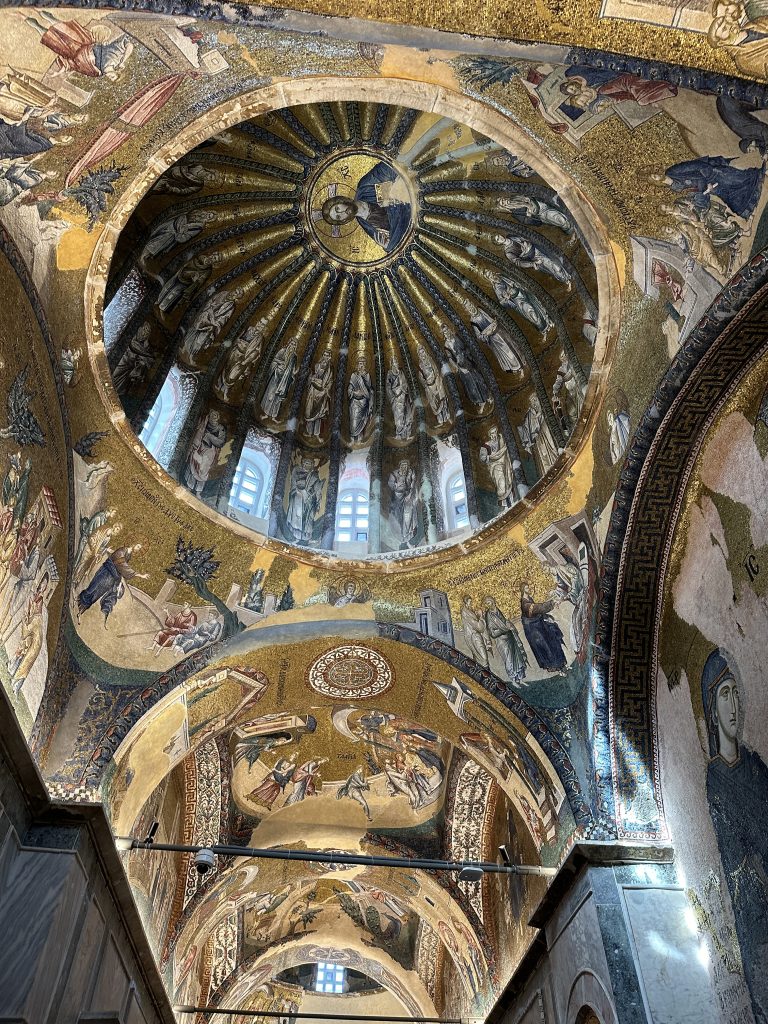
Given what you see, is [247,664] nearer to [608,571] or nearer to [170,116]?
[608,571]

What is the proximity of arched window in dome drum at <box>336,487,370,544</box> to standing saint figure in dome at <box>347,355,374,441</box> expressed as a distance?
1121mm

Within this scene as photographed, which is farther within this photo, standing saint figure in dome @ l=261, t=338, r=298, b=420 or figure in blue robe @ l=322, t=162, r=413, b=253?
standing saint figure in dome @ l=261, t=338, r=298, b=420

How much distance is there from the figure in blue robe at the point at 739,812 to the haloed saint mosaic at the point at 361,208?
27.2ft

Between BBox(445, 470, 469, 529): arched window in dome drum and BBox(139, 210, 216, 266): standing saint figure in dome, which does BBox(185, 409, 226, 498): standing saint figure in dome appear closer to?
BBox(139, 210, 216, 266): standing saint figure in dome

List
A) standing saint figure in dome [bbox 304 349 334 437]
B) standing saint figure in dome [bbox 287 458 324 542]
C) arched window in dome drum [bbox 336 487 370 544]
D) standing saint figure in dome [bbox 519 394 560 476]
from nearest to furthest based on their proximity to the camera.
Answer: standing saint figure in dome [bbox 519 394 560 476] → standing saint figure in dome [bbox 287 458 324 542] → arched window in dome drum [bbox 336 487 370 544] → standing saint figure in dome [bbox 304 349 334 437]

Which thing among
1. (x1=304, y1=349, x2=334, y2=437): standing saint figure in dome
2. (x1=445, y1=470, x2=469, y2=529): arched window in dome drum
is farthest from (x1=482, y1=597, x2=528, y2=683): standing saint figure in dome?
(x1=304, y1=349, x2=334, y2=437): standing saint figure in dome

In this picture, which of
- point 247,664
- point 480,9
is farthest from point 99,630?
point 480,9

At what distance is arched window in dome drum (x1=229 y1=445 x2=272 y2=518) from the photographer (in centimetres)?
1374

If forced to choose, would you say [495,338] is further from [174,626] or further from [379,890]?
[379,890]

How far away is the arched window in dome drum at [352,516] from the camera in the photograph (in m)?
14.1

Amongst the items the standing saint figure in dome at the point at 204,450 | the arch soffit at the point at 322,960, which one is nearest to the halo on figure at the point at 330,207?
the standing saint figure in dome at the point at 204,450

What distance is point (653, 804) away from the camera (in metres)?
11.0

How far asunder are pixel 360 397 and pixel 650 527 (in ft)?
19.7

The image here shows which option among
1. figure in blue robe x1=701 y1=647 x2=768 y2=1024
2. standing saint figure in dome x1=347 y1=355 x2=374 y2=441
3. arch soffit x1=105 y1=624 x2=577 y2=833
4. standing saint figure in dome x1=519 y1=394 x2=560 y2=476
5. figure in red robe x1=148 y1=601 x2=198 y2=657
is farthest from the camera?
standing saint figure in dome x1=347 y1=355 x2=374 y2=441
